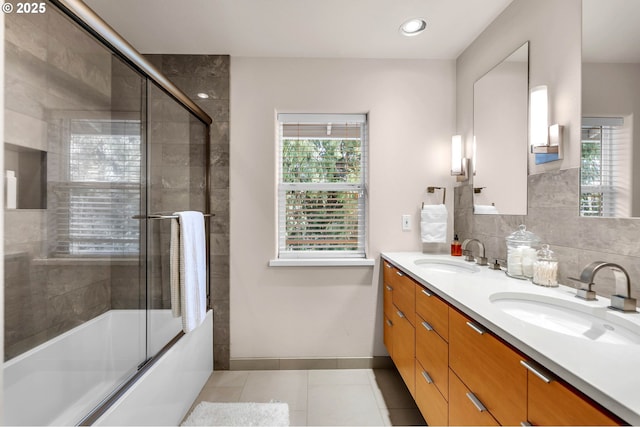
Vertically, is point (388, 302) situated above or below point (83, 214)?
below

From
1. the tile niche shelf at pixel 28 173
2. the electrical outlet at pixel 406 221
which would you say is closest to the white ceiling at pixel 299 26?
the tile niche shelf at pixel 28 173

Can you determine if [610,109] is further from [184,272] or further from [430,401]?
[184,272]

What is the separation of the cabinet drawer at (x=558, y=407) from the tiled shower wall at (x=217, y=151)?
1.95 meters

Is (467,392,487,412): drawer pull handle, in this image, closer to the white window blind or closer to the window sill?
the white window blind

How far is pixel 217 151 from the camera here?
2195 mm

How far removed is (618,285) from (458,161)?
1274 mm

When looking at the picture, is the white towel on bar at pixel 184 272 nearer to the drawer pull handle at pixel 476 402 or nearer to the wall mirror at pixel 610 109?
the drawer pull handle at pixel 476 402

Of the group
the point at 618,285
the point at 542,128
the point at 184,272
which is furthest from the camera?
the point at 184,272

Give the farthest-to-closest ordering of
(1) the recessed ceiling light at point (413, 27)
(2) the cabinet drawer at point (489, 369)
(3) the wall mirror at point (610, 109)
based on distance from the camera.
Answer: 1. (1) the recessed ceiling light at point (413, 27)
2. (3) the wall mirror at point (610, 109)
3. (2) the cabinet drawer at point (489, 369)

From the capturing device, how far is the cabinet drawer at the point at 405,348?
5.14 feet

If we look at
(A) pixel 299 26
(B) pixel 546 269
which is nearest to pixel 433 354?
(B) pixel 546 269

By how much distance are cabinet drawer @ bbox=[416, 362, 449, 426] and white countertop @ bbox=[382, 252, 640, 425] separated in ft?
1.51

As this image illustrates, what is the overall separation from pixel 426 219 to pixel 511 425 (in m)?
1.49

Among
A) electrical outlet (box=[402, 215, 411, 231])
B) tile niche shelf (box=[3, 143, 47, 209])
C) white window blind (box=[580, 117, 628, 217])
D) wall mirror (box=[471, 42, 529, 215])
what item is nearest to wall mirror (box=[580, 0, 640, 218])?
white window blind (box=[580, 117, 628, 217])
